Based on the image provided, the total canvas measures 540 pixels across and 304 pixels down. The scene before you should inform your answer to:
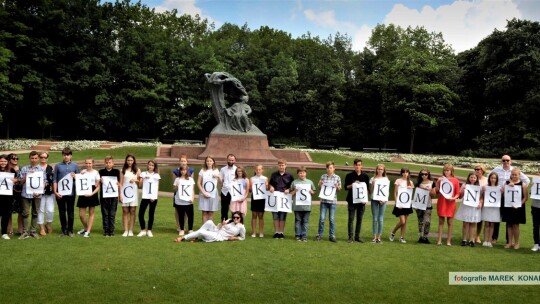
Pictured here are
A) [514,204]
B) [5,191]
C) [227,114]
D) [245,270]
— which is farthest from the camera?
[227,114]

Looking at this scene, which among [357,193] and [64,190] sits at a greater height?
[357,193]

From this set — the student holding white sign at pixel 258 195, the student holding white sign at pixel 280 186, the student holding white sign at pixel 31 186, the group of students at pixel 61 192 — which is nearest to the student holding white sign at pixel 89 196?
the group of students at pixel 61 192

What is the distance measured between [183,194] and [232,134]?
1893 cm

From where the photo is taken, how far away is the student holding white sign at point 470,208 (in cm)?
991

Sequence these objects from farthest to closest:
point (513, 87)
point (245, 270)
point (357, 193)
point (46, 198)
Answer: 1. point (513, 87)
2. point (357, 193)
3. point (46, 198)
4. point (245, 270)

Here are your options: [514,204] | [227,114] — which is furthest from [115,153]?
[514,204]

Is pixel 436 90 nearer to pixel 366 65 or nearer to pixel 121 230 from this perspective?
pixel 366 65

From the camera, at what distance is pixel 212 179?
10.2 m

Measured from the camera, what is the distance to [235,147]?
94.2 ft

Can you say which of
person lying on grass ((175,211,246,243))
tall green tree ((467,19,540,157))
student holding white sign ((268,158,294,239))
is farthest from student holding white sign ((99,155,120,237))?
tall green tree ((467,19,540,157))

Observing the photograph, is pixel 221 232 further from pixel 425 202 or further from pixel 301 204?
pixel 425 202

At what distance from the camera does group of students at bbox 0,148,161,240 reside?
925cm

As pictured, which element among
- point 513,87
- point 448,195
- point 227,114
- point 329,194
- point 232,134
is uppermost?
point 513,87

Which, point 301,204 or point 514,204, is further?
point 301,204
